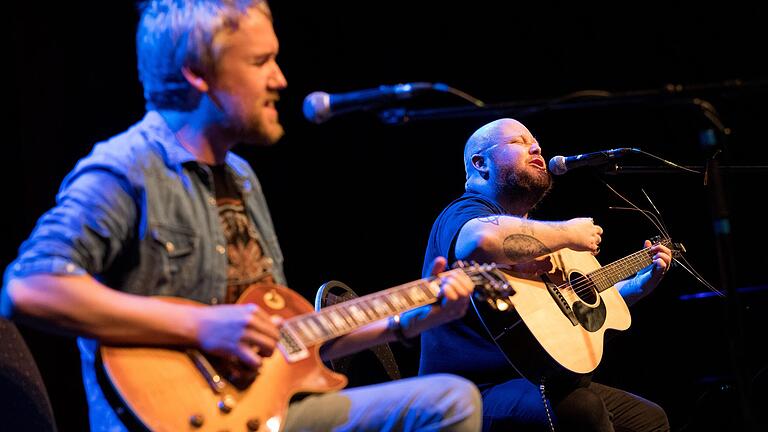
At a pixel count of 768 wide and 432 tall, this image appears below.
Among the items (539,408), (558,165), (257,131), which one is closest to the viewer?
(257,131)

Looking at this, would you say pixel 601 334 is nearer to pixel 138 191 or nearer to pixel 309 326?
pixel 309 326

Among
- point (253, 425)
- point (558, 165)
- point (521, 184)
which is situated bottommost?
point (253, 425)

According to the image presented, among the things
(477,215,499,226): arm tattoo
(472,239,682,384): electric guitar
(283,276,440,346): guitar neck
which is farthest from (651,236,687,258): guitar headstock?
(283,276,440,346): guitar neck

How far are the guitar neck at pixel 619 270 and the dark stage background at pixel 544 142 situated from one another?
1.10 metres

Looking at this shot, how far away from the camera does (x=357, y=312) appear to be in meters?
2.62

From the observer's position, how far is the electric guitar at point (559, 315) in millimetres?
3756

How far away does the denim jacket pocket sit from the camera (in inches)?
94.0

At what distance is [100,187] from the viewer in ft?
7.50

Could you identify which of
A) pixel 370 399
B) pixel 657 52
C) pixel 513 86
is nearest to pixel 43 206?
pixel 370 399

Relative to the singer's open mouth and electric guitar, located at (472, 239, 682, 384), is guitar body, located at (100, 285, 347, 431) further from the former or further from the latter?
the singer's open mouth

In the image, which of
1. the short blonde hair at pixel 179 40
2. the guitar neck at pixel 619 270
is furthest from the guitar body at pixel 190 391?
the guitar neck at pixel 619 270

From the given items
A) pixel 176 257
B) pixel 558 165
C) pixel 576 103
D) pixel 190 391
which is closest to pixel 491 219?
pixel 558 165

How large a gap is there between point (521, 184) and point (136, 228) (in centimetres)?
Answer: 268

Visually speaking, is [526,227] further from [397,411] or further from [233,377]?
[233,377]
